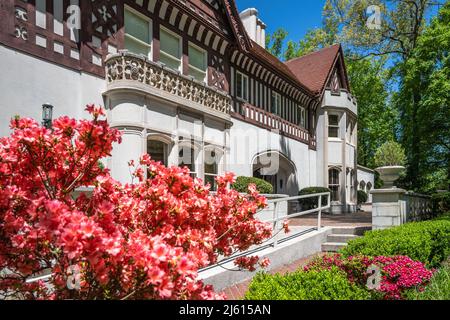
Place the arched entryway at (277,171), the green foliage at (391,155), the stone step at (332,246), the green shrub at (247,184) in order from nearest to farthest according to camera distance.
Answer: the stone step at (332,246), the green foliage at (391,155), the green shrub at (247,184), the arched entryway at (277,171)

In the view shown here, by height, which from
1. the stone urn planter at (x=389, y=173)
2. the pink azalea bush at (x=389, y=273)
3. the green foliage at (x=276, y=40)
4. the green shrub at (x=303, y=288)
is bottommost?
the pink azalea bush at (x=389, y=273)

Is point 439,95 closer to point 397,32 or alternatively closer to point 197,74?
point 397,32

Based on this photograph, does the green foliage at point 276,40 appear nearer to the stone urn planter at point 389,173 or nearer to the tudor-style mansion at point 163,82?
the tudor-style mansion at point 163,82

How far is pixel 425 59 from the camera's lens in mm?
17594

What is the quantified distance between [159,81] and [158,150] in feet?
6.94

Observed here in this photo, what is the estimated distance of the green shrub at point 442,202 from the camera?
1294 centimetres

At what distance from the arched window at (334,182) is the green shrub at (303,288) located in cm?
1750

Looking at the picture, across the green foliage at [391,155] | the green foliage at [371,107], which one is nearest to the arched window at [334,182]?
the green foliage at [391,155]

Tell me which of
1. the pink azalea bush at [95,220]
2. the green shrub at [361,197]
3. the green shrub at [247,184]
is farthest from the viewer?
the green shrub at [361,197]

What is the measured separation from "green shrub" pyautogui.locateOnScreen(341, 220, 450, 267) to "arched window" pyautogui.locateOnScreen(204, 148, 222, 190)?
20.7ft

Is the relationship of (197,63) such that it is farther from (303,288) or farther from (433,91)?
(433,91)

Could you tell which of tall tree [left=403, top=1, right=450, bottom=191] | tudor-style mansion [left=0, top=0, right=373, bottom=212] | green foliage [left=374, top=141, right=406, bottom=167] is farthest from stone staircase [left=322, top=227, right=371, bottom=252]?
tall tree [left=403, top=1, right=450, bottom=191]

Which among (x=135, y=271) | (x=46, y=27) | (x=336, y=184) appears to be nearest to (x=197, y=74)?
(x=46, y=27)

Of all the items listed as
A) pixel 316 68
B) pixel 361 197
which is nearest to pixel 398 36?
pixel 316 68
